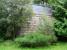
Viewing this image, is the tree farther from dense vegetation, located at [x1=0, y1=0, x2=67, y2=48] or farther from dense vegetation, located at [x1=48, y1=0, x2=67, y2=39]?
dense vegetation, located at [x1=48, y1=0, x2=67, y2=39]

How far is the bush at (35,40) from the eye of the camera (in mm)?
12797

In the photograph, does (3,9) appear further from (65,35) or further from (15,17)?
(65,35)

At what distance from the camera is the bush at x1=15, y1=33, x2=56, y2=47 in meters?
12.8

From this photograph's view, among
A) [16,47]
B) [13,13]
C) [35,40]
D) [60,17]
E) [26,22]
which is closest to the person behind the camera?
[35,40]

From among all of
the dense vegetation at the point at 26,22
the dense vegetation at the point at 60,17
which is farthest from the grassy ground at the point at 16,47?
the dense vegetation at the point at 60,17

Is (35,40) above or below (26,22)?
below

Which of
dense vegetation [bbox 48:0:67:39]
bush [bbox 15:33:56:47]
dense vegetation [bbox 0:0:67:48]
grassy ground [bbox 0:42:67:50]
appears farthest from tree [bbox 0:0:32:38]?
dense vegetation [bbox 48:0:67:39]

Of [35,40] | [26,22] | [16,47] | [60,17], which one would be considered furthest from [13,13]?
[60,17]

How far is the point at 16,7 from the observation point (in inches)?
538

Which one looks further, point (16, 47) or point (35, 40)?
point (16, 47)

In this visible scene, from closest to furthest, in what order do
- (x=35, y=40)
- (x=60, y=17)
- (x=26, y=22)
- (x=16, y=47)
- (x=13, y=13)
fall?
(x=35, y=40) < (x=16, y=47) < (x=13, y=13) < (x=60, y=17) < (x=26, y=22)

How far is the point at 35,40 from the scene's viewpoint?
12766 millimetres

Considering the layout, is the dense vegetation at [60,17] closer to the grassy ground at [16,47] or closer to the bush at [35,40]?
the grassy ground at [16,47]

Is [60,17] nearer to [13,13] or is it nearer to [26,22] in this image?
[26,22]
